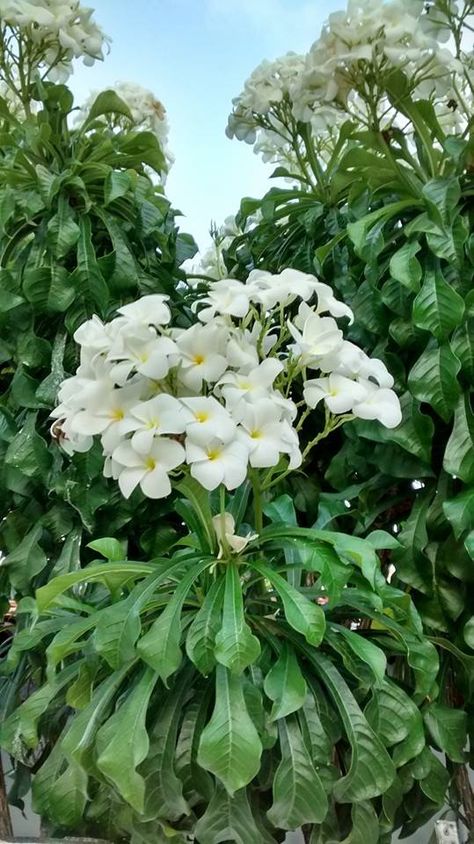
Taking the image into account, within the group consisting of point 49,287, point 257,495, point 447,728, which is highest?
point 49,287

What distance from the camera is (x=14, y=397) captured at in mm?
1492

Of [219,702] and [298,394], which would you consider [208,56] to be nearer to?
[298,394]

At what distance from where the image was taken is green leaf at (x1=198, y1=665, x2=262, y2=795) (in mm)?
873

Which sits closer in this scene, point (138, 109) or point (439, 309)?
point (439, 309)

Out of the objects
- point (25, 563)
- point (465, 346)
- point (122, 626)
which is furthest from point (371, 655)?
point (25, 563)

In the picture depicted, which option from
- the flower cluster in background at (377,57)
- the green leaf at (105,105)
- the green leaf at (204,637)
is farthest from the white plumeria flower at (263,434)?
the green leaf at (105,105)

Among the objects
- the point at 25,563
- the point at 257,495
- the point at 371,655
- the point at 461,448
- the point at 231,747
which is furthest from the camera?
the point at 25,563

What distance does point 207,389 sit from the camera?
1.02 metres

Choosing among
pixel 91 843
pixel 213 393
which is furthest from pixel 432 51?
pixel 91 843

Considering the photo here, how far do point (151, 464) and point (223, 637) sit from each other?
23cm

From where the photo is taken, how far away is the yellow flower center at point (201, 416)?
3.01ft

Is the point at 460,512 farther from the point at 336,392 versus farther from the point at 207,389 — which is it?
the point at 207,389

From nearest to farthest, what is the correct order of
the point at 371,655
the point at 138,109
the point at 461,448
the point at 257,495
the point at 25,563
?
the point at 371,655, the point at 257,495, the point at 461,448, the point at 25,563, the point at 138,109

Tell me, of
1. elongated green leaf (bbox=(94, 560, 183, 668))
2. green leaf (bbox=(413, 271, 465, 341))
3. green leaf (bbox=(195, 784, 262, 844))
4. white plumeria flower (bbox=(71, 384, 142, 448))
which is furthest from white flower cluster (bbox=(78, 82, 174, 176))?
green leaf (bbox=(195, 784, 262, 844))
